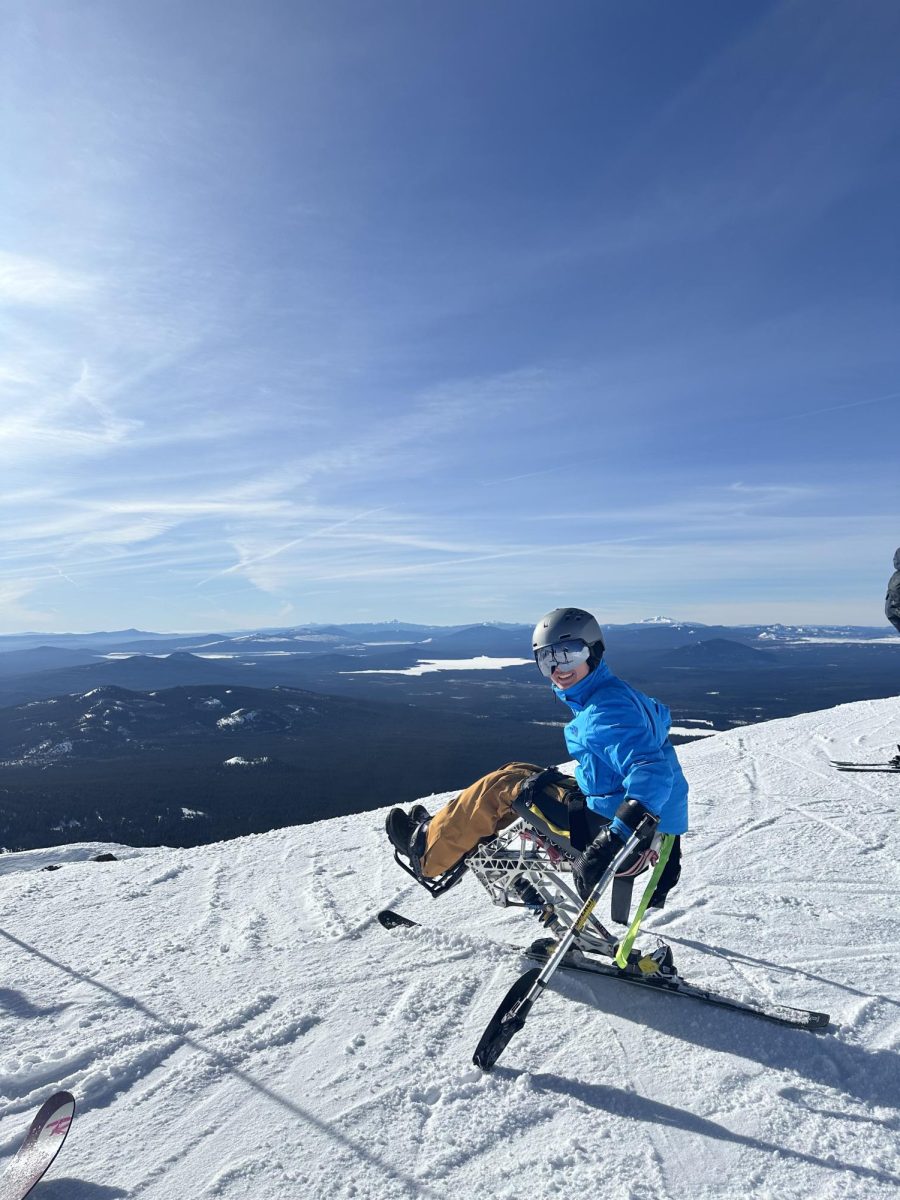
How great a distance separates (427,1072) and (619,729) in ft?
8.23

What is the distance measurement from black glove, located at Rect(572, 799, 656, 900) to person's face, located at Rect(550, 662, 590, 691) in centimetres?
97

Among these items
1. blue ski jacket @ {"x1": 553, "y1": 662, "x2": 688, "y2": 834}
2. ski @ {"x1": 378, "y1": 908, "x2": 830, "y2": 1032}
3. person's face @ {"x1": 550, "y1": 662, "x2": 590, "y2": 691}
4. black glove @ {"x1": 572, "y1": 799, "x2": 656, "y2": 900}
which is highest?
person's face @ {"x1": 550, "y1": 662, "x2": 590, "y2": 691}

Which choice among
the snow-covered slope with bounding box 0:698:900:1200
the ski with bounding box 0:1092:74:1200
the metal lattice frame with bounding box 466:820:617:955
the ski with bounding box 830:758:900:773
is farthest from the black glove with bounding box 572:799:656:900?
the ski with bounding box 830:758:900:773

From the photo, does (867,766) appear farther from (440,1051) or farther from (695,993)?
(440,1051)

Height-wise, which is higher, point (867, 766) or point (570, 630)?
point (570, 630)

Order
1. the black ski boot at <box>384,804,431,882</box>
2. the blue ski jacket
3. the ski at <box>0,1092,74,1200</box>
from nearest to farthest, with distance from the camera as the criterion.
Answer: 1. the ski at <box>0,1092,74,1200</box>
2. the blue ski jacket
3. the black ski boot at <box>384,804,431,882</box>

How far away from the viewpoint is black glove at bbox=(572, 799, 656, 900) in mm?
4062

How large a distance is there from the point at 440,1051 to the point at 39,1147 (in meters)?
2.29

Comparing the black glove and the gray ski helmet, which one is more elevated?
the gray ski helmet

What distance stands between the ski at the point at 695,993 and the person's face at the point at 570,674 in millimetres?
2271

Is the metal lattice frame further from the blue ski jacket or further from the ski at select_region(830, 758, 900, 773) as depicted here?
the ski at select_region(830, 758, 900, 773)

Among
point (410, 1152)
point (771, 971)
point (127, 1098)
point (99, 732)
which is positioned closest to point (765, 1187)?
point (410, 1152)

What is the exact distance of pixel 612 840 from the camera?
4.09 m

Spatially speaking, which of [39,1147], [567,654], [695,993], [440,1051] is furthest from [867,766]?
[39,1147]
